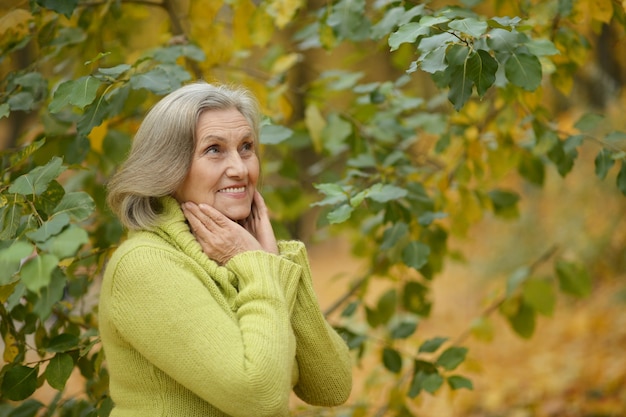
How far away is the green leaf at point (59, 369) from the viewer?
2328 mm

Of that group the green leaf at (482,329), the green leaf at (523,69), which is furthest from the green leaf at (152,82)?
the green leaf at (482,329)

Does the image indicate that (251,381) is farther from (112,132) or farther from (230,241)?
(112,132)

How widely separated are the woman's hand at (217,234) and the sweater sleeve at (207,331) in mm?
109

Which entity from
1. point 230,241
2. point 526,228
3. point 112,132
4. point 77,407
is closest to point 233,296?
point 230,241

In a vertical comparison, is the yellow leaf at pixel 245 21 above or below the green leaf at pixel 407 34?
below

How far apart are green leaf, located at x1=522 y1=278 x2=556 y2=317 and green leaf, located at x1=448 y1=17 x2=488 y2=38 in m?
1.76

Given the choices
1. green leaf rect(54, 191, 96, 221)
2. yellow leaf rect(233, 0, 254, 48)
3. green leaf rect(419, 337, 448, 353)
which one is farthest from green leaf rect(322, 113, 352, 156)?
green leaf rect(54, 191, 96, 221)

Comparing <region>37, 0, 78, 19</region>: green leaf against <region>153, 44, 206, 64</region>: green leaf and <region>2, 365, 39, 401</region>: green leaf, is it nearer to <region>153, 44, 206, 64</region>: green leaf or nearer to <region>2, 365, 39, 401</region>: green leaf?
<region>153, 44, 206, 64</region>: green leaf

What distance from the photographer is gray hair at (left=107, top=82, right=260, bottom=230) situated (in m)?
2.10

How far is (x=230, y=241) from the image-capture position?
209 centimetres

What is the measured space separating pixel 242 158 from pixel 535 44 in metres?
0.96

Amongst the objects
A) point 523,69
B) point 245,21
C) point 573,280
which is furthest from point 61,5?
point 573,280

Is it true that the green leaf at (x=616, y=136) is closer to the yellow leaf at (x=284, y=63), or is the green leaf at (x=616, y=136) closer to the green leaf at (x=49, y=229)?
the yellow leaf at (x=284, y=63)

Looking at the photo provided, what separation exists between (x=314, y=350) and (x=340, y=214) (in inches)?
18.0
